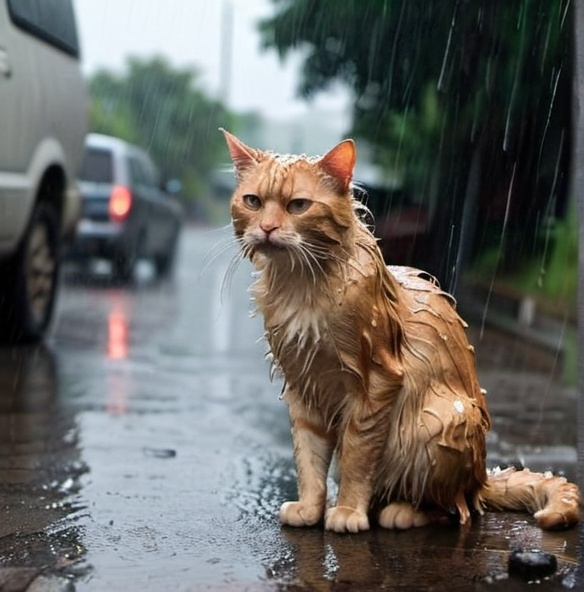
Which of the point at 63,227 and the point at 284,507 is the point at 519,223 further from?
the point at 284,507

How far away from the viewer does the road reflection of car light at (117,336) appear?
10.2 meters

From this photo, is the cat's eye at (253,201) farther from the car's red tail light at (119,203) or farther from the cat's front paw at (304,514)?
the car's red tail light at (119,203)

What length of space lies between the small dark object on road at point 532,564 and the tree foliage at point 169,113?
62459mm

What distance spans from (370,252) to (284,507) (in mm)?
977

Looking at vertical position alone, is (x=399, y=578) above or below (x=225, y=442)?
above

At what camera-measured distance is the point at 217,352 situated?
10812 millimetres

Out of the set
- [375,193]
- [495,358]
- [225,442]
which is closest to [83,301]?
[375,193]

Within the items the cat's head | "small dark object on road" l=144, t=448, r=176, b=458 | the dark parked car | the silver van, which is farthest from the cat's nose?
the dark parked car

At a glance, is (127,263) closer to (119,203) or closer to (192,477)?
(119,203)

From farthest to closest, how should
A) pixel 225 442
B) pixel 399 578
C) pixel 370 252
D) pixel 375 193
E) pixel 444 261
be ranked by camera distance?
pixel 375 193 < pixel 444 261 < pixel 225 442 < pixel 370 252 < pixel 399 578

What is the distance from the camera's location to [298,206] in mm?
4066

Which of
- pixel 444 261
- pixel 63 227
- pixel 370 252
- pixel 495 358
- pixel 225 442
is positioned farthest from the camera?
pixel 444 261

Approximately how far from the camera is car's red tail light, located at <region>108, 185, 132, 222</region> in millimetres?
18000

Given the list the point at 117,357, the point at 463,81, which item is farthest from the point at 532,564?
the point at 463,81
